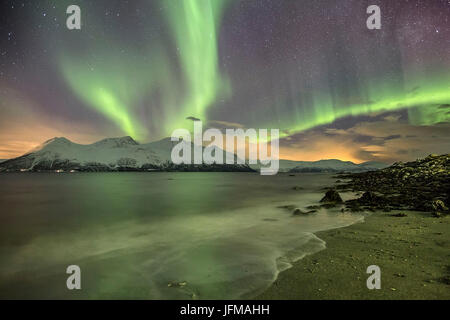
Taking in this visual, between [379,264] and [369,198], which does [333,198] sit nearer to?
[369,198]

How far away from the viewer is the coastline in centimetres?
442

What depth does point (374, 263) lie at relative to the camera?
5754 mm

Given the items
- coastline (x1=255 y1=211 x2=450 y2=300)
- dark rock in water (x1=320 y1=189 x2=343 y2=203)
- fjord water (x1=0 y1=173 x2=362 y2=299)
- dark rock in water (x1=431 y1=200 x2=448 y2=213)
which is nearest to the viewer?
coastline (x1=255 y1=211 x2=450 y2=300)

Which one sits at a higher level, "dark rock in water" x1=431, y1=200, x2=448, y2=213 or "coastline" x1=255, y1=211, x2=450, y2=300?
"dark rock in water" x1=431, y1=200, x2=448, y2=213

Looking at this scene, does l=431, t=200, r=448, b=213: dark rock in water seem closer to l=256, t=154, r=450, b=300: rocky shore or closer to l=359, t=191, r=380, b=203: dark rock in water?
l=256, t=154, r=450, b=300: rocky shore

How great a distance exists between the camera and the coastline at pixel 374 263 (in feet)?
14.5

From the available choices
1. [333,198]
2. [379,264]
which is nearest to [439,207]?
[333,198]

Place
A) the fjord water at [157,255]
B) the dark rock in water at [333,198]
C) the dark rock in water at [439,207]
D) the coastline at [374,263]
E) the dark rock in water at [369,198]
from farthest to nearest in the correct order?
1. the dark rock in water at [333,198]
2. the dark rock in water at [369,198]
3. the dark rock in water at [439,207]
4. the fjord water at [157,255]
5. the coastline at [374,263]

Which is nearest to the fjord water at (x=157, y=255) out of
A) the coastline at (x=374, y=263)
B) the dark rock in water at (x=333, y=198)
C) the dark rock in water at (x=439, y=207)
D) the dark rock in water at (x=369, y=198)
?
the coastline at (x=374, y=263)

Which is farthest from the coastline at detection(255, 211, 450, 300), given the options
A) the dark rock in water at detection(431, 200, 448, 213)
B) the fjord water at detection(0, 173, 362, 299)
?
the dark rock in water at detection(431, 200, 448, 213)

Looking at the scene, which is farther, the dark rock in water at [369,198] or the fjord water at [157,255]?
the dark rock in water at [369,198]

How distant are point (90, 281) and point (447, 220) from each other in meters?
14.1

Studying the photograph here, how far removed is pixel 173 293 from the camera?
4.86 m

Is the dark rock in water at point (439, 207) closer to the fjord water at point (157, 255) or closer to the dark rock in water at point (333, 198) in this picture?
the fjord water at point (157, 255)
